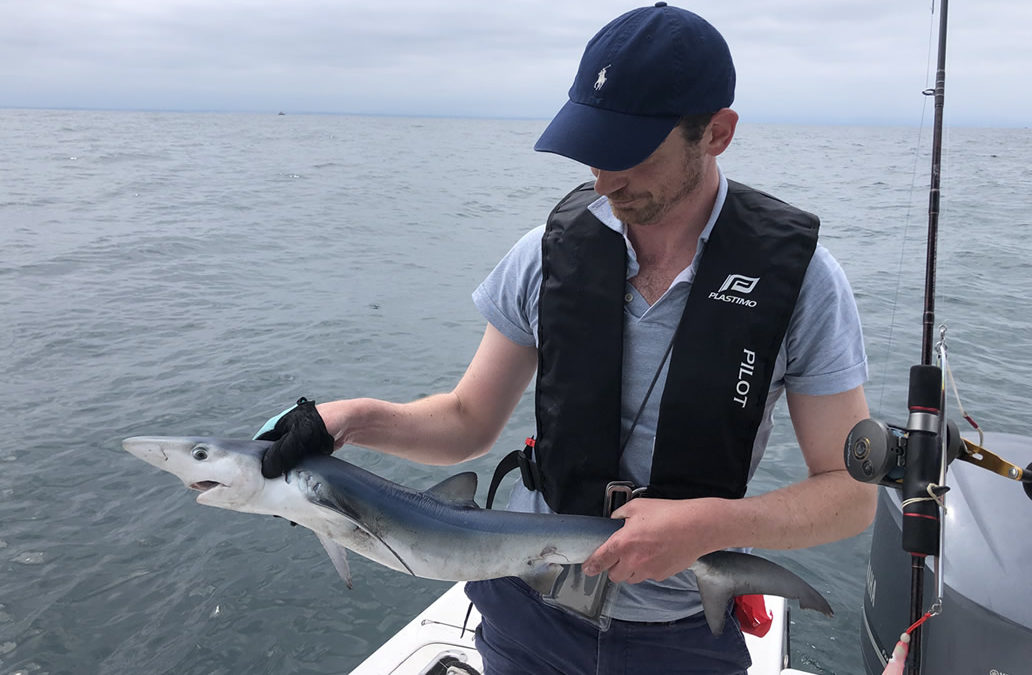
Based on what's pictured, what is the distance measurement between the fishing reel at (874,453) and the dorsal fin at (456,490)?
0.96 metres

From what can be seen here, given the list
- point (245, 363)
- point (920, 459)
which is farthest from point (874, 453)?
point (245, 363)

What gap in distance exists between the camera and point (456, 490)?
217 cm

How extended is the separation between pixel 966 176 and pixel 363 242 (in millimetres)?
26912

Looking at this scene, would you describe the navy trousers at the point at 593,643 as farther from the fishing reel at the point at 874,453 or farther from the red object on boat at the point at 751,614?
the fishing reel at the point at 874,453

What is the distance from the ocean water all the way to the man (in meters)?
2.58

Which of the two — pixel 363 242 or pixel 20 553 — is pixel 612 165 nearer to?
pixel 20 553

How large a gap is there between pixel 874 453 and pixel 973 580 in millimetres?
1417

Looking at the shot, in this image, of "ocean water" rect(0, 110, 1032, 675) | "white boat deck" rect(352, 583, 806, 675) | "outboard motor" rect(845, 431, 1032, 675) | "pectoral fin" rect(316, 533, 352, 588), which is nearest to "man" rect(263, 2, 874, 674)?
"pectoral fin" rect(316, 533, 352, 588)

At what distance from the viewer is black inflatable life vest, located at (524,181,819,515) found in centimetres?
202

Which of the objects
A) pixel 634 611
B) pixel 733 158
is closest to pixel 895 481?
pixel 634 611

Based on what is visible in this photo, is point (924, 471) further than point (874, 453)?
Yes

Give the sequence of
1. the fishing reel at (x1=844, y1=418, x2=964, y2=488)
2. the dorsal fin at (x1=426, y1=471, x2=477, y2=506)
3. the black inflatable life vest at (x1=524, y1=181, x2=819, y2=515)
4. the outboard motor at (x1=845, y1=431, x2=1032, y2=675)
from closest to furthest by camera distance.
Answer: the fishing reel at (x1=844, y1=418, x2=964, y2=488), the black inflatable life vest at (x1=524, y1=181, x2=819, y2=515), the dorsal fin at (x1=426, y1=471, x2=477, y2=506), the outboard motor at (x1=845, y1=431, x2=1032, y2=675)

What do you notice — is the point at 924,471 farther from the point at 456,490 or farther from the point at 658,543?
the point at 456,490

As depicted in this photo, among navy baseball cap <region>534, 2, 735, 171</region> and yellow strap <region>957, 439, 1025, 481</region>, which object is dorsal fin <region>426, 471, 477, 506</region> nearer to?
navy baseball cap <region>534, 2, 735, 171</region>
